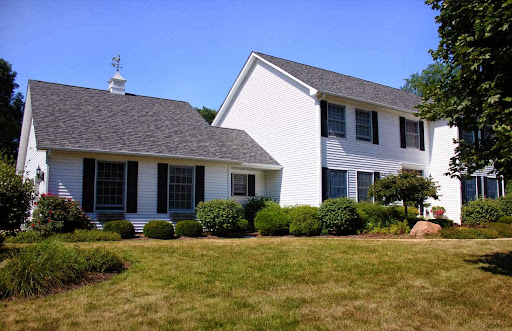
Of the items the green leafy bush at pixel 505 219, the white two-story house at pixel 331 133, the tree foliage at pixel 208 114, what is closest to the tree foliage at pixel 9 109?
the tree foliage at pixel 208 114

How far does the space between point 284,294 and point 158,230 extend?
855 centimetres

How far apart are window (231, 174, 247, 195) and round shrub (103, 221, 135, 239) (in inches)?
236

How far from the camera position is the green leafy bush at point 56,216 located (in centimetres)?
1302

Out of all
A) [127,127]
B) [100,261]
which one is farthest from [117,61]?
[100,261]

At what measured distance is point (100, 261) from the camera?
25.2 feet

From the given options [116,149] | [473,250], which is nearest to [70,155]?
[116,149]

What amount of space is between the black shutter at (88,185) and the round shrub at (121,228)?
3.45 feet

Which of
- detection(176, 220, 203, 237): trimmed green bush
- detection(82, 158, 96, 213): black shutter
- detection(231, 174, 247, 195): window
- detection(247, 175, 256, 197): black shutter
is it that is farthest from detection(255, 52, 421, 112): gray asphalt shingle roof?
detection(82, 158, 96, 213): black shutter

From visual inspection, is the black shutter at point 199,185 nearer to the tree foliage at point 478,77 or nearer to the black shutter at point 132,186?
the black shutter at point 132,186

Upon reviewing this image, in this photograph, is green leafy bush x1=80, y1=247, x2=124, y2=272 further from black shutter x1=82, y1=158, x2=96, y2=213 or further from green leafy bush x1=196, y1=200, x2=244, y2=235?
green leafy bush x1=196, y1=200, x2=244, y2=235

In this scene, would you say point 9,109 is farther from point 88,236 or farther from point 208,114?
point 88,236

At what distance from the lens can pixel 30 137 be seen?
19.0 meters

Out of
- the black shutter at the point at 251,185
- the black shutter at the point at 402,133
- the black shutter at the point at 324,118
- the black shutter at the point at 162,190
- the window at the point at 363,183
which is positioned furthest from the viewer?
the black shutter at the point at 402,133

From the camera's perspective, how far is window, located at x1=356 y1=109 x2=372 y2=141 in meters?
19.1
